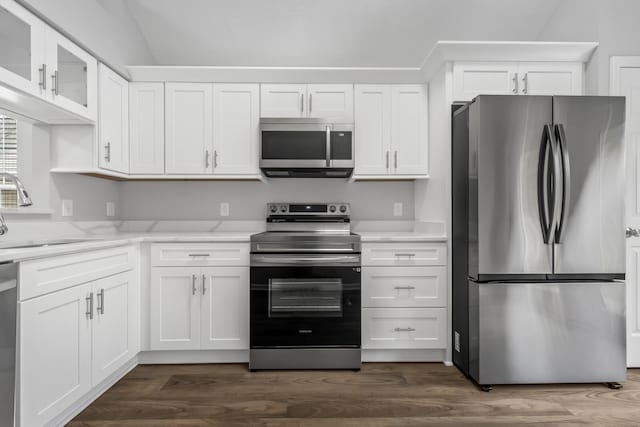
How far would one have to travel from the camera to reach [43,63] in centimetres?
214

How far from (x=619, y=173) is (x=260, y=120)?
8.08 ft

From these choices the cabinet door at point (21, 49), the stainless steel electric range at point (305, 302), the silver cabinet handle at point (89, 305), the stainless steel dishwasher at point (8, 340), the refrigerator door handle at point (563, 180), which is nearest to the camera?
the stainless steel dishwasher at point (8, 340)

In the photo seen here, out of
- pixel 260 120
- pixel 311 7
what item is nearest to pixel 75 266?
pixel 260 120

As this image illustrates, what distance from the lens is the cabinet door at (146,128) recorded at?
321 cm

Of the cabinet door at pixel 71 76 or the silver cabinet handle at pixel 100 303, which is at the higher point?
the cabinet door at pixel 71 76

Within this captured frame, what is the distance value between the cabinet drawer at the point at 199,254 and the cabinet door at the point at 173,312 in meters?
0.08

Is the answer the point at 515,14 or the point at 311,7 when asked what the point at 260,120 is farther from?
the point at 515,14

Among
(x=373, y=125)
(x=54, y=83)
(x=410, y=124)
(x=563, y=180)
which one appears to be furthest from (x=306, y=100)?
(x=563, y=180)

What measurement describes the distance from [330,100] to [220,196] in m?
1.30

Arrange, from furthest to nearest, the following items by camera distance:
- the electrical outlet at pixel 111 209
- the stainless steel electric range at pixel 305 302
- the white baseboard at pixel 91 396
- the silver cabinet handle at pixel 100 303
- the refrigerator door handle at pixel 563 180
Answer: the electrical outlet at pixel 111 209
the stainless steel electric range at pixel 305 302
the refrigerator door handle at pixel 563 180
the silver cabinet handle at pixel 100 303
the white baseboard at pixel 91 396

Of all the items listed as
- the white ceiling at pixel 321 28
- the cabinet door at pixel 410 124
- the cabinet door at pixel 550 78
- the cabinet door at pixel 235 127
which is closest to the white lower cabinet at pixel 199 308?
the cabinet door at pixel 235 127

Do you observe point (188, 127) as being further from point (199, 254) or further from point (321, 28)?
point (321, 28)

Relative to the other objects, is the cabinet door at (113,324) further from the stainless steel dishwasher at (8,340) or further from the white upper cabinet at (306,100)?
the white upper cabinet at (306,100)

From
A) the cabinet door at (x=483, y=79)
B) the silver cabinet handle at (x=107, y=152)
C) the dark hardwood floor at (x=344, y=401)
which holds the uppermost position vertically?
the cabinet door at (x=483, y=79)
